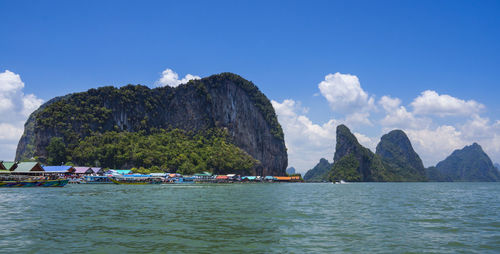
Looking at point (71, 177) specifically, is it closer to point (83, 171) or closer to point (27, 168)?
point (83, 171)

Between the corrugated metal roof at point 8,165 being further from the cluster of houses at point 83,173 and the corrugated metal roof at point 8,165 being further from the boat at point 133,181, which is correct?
the boat at point 133,181

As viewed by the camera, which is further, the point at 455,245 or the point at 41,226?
the point at 41,226

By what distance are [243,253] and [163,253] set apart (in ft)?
12.1

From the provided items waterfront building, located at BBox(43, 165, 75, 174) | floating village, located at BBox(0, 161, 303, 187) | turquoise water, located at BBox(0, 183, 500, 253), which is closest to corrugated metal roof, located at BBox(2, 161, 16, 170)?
floating village, located at BBox(0, 161, 303, 187)

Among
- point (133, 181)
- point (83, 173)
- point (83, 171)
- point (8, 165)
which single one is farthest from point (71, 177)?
point (8, 165)

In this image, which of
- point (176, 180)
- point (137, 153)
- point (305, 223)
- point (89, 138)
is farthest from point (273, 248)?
point (89, 138)

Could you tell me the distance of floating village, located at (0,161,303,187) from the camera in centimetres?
8919

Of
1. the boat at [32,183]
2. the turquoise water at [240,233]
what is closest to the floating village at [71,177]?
the boat at [32,183]

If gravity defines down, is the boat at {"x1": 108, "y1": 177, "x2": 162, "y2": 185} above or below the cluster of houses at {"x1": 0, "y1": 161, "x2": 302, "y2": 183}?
below

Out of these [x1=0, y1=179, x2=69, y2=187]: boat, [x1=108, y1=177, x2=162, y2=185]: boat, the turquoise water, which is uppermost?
[x1=108, y1=177, x2=162, y2=185]: boat

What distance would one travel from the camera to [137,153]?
596 feet

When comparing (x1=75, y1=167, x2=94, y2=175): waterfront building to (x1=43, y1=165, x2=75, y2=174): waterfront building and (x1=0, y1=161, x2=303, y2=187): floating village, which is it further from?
(x1=43, y1=165, x2=75, y2=174): waterfront building

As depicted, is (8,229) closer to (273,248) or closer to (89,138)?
(273,248)

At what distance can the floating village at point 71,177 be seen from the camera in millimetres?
89188
